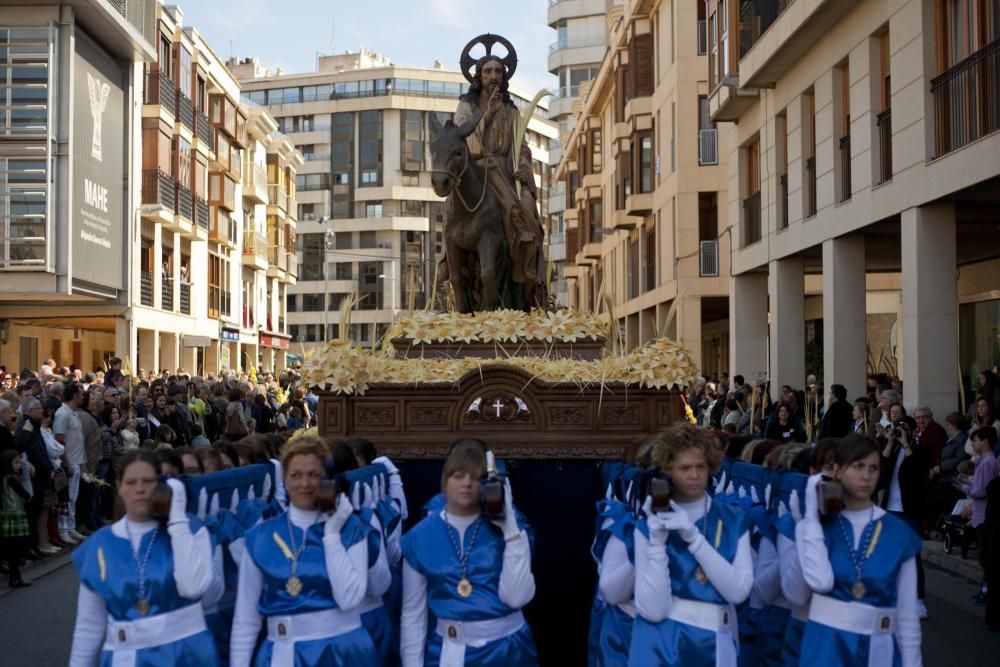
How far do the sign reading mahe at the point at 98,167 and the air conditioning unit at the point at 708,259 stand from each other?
16166mm

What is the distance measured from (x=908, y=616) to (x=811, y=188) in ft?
56.2

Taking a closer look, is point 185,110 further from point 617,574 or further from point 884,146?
point 617,574

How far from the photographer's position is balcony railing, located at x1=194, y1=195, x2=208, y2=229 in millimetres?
45750

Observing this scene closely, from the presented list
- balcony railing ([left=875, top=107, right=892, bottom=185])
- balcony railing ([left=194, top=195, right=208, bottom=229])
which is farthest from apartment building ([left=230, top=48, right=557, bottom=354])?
balcony railing ([left=875, top=107, right=892, bottom=185])

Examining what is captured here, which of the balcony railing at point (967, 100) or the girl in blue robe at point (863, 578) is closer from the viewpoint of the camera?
the girl in blue robe at point (863, 578)

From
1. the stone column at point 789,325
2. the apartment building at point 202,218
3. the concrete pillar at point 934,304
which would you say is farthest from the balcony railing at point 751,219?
the apartment building at point 202,218

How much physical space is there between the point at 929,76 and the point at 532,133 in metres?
81.9

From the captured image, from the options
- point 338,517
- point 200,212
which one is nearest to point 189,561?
point 338,517

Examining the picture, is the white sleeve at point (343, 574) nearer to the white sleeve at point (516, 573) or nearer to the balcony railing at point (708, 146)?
the white sleeve at point (516, 573)

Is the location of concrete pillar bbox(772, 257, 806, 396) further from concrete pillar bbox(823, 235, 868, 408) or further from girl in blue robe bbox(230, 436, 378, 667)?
girl in blue robe bbox(230, 436, 378, 667)

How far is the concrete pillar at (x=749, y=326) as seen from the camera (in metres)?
26.3

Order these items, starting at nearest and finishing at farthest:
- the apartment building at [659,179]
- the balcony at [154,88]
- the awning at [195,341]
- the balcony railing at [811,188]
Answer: the balcony railing at [811,188], the apartment building at [659,179], the balcony at [154,88], the awning at [195,341]

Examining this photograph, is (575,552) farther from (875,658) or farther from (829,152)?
(829,152)

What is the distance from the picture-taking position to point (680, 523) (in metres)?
5.12
